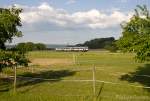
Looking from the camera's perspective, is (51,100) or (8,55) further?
(8,55)

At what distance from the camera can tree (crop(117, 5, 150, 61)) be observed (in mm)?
17359

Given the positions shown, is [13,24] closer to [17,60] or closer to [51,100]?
[17,60]

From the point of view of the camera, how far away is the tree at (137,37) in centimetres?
1736

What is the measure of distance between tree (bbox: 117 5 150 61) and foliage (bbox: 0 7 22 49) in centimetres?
549

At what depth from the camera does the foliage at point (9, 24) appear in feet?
66.9

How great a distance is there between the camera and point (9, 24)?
2044cm

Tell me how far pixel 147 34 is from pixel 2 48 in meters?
7.78

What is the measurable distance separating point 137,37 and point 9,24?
6.35 m

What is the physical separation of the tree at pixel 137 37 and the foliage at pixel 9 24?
5.49m

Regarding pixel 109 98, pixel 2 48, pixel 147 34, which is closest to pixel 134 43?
pixel 147 34

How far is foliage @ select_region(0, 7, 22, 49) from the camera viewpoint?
20.4 metres

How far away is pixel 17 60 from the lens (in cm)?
2111

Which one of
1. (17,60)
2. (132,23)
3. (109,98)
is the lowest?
(109,98)

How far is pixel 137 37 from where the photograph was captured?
59.6 feet
